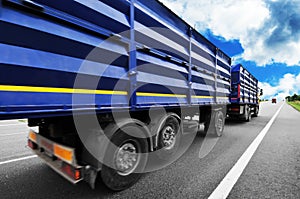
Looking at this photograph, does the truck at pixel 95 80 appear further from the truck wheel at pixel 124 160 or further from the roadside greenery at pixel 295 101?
the roadside greenery at pixel 295 101

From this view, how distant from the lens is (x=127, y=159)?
2404 mm

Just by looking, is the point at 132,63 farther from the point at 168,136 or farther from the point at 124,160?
the point at 168,136

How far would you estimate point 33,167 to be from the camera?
121 inches

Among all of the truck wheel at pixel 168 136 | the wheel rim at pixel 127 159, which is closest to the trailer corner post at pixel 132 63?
the wheel rim at pixel 127 159

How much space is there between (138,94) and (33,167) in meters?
2.55

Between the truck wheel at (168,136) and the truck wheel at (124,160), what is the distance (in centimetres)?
54

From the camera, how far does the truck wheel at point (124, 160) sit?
2.13m

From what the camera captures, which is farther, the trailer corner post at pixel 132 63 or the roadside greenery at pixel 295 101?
the roadside greenery at pixel 295 101

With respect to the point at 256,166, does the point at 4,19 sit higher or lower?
higher

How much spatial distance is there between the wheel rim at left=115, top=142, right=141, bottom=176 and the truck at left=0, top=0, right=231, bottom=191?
14 millimetres

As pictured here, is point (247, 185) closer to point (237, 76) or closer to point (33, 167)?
point (33, 167)

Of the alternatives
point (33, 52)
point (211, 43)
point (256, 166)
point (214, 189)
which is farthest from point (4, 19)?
point (211, 43)

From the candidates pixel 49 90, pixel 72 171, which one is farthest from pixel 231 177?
pixel 49 90

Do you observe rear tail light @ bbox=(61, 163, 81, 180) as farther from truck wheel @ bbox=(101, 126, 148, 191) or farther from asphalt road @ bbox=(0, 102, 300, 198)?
asphalt road @ bbox=(0, 102, 300, 198)
